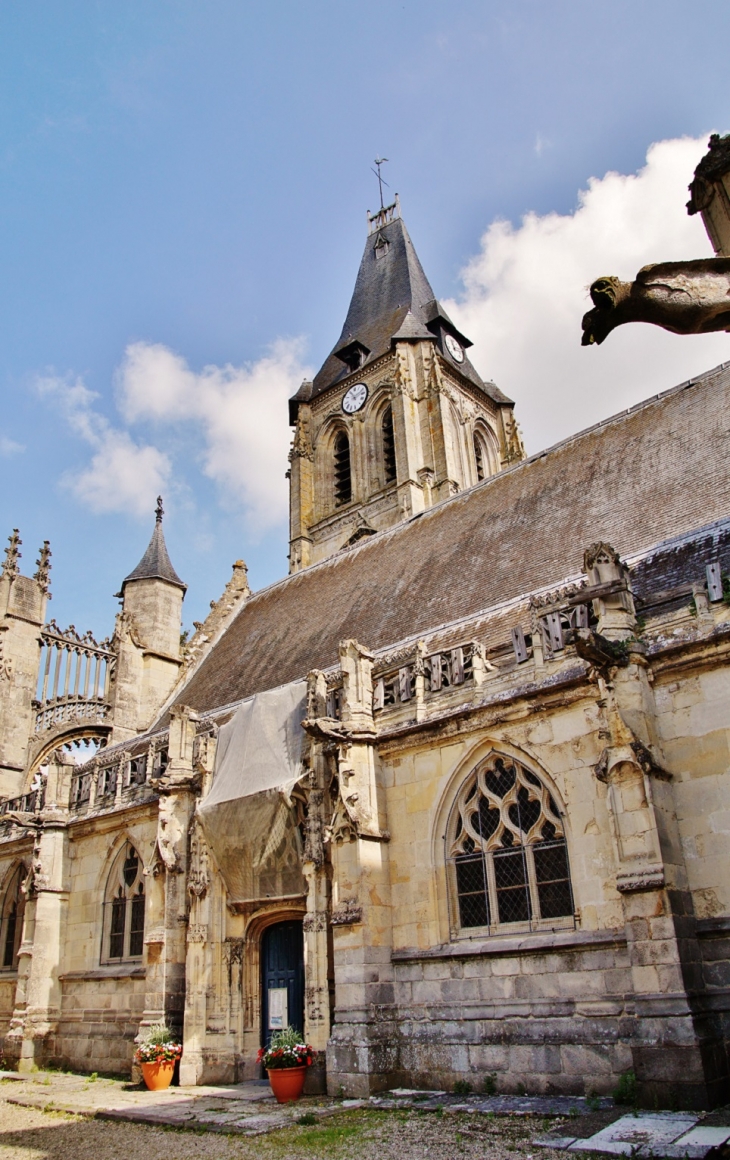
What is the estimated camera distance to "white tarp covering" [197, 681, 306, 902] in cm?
1246

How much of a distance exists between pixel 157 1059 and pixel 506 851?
19.7 ft

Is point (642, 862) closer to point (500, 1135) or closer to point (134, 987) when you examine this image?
point (500, 1135)

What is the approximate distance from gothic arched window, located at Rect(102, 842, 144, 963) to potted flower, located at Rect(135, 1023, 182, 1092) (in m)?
2.89

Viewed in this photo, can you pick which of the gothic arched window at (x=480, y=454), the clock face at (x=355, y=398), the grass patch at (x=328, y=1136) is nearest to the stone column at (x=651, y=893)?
the grass patch at (x=328, y=1136)

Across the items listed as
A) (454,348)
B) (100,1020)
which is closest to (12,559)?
(100,1020)

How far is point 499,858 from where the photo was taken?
10.6 metres

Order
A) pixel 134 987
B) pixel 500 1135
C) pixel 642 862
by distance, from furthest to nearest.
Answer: pixel 134 987
pixel 642 862
pixel 500 1135

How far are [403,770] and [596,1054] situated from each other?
4.05 metres

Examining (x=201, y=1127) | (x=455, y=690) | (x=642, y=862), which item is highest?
(x=455, y=690)

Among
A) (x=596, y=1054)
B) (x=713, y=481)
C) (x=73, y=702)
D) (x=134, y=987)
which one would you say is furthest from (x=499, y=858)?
(x=73, y=702)

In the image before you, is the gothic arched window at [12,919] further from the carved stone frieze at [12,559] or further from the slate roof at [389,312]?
the slate roof at [389,312]

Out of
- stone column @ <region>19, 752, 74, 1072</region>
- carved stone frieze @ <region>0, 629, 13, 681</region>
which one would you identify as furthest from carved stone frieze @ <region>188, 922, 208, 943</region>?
carved stone frieze @ <region>0, 629, 13, 681</region>

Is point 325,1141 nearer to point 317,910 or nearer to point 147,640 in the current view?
point 317,910

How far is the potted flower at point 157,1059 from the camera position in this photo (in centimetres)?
1229
